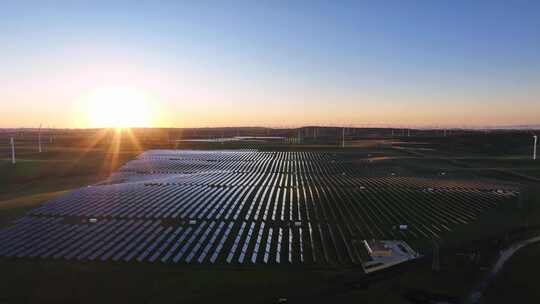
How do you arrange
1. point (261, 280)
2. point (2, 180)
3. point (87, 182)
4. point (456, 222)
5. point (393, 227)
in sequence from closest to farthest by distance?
point (261, 280) → point (393, 227) → point (456, 222) → point (87, 182) → point (2, 180)

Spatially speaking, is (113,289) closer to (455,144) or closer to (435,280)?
(435,280)

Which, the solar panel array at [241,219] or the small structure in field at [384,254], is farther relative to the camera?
the solar panel array at [241,219]

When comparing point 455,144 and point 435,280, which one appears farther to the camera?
point 455,144

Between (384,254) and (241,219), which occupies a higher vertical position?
(241,219)

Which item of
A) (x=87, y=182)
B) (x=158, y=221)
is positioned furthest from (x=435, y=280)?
(x=87, y=182)

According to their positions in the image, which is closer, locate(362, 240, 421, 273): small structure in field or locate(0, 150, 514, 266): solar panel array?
locate(362, 240, 421, 273): small structure in field

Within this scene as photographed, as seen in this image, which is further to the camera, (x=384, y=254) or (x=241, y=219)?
(x=241, y=219)

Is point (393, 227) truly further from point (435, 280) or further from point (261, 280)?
point (261, 280)

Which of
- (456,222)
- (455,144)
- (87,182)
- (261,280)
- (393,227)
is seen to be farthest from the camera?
(455,144)
